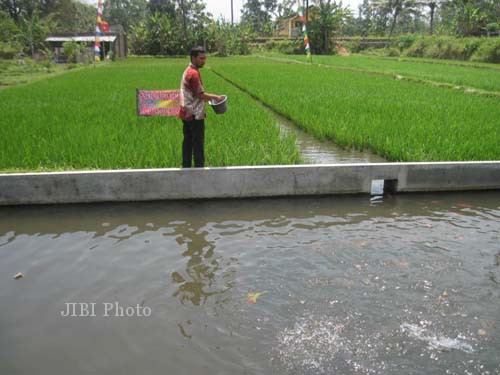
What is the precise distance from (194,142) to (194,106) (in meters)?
0.37

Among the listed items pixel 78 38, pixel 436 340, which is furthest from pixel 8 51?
pixel 436 340

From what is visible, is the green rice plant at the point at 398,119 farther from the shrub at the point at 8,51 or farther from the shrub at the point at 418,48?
the shrub at the point at 418,48

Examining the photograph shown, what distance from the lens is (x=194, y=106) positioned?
4.34 metres

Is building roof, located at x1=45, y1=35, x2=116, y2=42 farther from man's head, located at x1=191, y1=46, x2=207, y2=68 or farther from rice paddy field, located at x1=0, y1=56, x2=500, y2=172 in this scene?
man's head, located at x1=191, y1=46, x2=207, y2=68

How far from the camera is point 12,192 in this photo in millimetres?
4246

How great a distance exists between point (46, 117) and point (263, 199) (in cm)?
480

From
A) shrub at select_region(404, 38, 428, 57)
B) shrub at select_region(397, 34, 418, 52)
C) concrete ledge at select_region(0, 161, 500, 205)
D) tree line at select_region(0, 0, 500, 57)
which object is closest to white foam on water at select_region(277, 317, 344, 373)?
concrete ledge at select_region(0, 161, 500, 205)

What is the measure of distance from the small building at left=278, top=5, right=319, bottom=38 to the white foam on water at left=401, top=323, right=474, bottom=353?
138 feet

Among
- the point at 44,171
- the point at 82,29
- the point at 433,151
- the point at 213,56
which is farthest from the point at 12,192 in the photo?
the point at 82,29

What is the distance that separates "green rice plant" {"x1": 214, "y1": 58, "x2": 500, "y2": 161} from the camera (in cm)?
530

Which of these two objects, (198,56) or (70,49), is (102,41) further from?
(198,56)

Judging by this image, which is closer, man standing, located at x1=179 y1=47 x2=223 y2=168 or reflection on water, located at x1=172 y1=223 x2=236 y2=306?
reflection on water, located at x1=172 y1=223 x2=236 y2=306

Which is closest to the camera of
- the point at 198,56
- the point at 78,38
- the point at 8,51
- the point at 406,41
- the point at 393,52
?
the point at 198,56

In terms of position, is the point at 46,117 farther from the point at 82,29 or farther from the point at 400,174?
the point at 82,29
